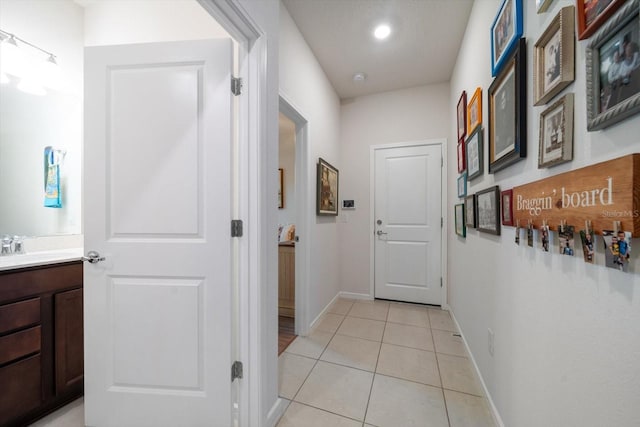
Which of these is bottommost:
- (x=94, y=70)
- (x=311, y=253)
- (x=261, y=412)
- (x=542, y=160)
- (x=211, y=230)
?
(x=261, y=412)

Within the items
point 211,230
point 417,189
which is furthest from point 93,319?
point 417,189

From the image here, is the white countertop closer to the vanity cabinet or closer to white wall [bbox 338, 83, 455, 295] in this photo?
the vanity cabinet

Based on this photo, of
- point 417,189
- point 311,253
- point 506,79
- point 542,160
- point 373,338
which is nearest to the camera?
point 542,160

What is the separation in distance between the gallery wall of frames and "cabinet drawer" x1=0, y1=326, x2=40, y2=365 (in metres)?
2.31

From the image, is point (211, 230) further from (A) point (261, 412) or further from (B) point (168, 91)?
(A) point (261, 412)

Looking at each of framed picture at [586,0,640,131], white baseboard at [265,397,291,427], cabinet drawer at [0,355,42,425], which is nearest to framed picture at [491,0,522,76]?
framed picture at [586,0,640,131]

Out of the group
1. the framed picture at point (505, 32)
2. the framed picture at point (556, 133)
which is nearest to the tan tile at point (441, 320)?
the framed picture at point (556, 133)

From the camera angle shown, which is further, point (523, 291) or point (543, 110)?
point (523, 291)

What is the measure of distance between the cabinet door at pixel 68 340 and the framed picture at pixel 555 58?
245cm

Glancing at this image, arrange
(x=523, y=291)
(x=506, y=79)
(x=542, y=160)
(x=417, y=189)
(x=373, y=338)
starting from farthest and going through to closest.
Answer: (x=417, y=189)
(x=373, y=338)
(x=506, y=79)
(x=523, y=291)
(x=542, y=160)

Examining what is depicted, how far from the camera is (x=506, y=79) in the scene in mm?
1143

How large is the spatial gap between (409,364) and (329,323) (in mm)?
909

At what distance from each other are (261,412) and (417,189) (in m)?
2.73

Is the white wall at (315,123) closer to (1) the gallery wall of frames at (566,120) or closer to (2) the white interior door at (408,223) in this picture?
(2) the white interior door at (408,223)
